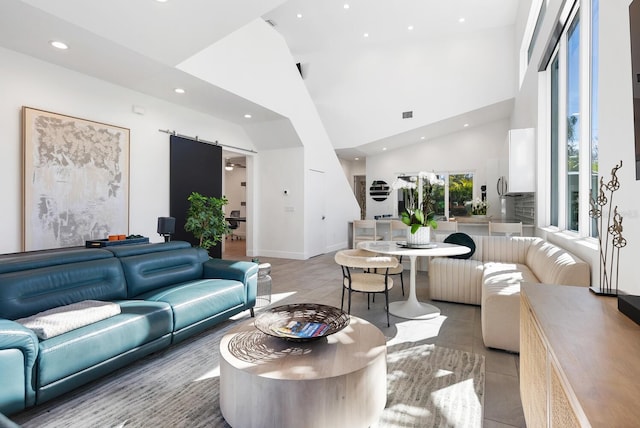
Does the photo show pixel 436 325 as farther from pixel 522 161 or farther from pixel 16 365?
pixel 522 161

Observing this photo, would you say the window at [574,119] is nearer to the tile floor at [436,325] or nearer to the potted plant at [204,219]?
the tile floor at [436,325]

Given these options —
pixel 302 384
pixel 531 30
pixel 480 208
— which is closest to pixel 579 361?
pixel 302 384

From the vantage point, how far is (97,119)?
4.59 m

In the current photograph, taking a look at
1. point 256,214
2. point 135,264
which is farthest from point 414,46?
point 135,264

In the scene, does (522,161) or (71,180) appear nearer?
(71,180)

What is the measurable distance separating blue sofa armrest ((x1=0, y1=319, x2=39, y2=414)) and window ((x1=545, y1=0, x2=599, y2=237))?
352 cm

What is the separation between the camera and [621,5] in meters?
2.05

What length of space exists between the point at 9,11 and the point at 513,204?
8.60 meters

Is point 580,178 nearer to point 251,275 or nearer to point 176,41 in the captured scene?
point 251,275

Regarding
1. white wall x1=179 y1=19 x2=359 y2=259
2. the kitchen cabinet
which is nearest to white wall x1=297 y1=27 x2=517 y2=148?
white wall x1=179 y1=19 x2=359 y2=259

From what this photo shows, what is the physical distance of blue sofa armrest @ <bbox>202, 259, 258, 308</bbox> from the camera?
3416 millimetres

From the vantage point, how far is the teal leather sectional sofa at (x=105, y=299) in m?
1.75

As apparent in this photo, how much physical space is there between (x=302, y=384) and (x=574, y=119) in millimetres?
4128

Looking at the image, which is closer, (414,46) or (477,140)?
(414,46)
